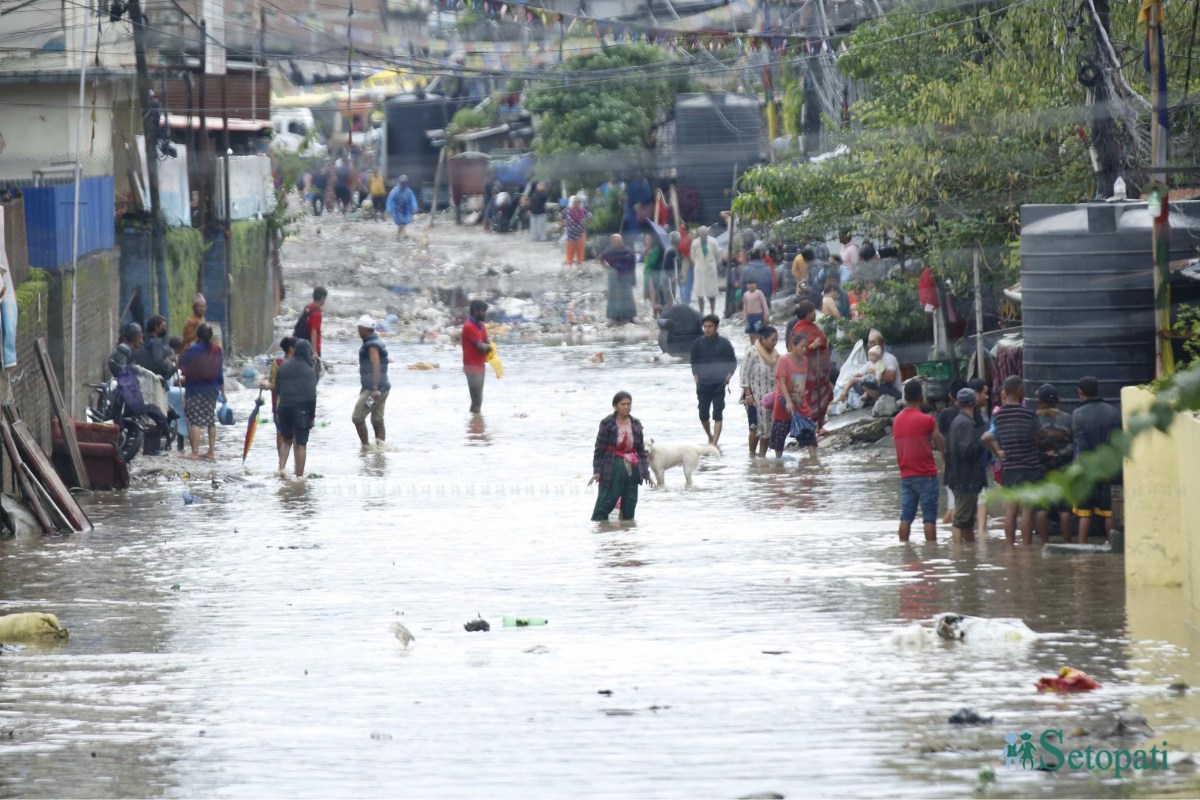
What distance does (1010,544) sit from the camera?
543 inches

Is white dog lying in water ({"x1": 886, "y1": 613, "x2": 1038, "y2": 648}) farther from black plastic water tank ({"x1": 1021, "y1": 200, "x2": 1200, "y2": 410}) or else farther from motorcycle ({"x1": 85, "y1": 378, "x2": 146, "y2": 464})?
motorcycle ({"x1": 85, "y1": 378, "x2": 146, "y2": 464})

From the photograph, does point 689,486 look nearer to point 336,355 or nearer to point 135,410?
point 135,410

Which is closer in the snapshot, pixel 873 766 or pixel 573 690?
pixel 873 766

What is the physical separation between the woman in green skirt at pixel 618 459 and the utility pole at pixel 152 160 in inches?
437

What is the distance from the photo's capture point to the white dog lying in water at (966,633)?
10.2 metres

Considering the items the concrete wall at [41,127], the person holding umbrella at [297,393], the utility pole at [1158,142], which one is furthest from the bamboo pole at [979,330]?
the concrete wall at [41,127]

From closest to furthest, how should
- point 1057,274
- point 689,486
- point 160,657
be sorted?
1. point 160,657
2. point 1057,274
3. point 689,486

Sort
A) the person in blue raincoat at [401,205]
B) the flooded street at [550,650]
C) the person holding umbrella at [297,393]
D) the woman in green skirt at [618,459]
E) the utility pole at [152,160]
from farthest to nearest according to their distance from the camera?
the person in blue raincoat at [401,205] → the utility pole at [152,160] → the person holding umbrella at [297,393] → the woman in green skirt at [618,459] → the flooded street at [550,650]

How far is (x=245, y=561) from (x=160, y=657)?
3592 mm

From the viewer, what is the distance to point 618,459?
1515 centimetres

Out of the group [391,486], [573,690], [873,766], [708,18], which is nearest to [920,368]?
[391,486]

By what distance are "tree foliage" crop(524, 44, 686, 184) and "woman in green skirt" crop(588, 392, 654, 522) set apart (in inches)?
1137

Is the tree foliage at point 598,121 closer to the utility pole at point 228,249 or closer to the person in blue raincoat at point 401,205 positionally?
the person in blue raincoat at point 401,205

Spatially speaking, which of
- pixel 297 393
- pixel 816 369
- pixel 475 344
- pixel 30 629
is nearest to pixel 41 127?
pixel 475 344
